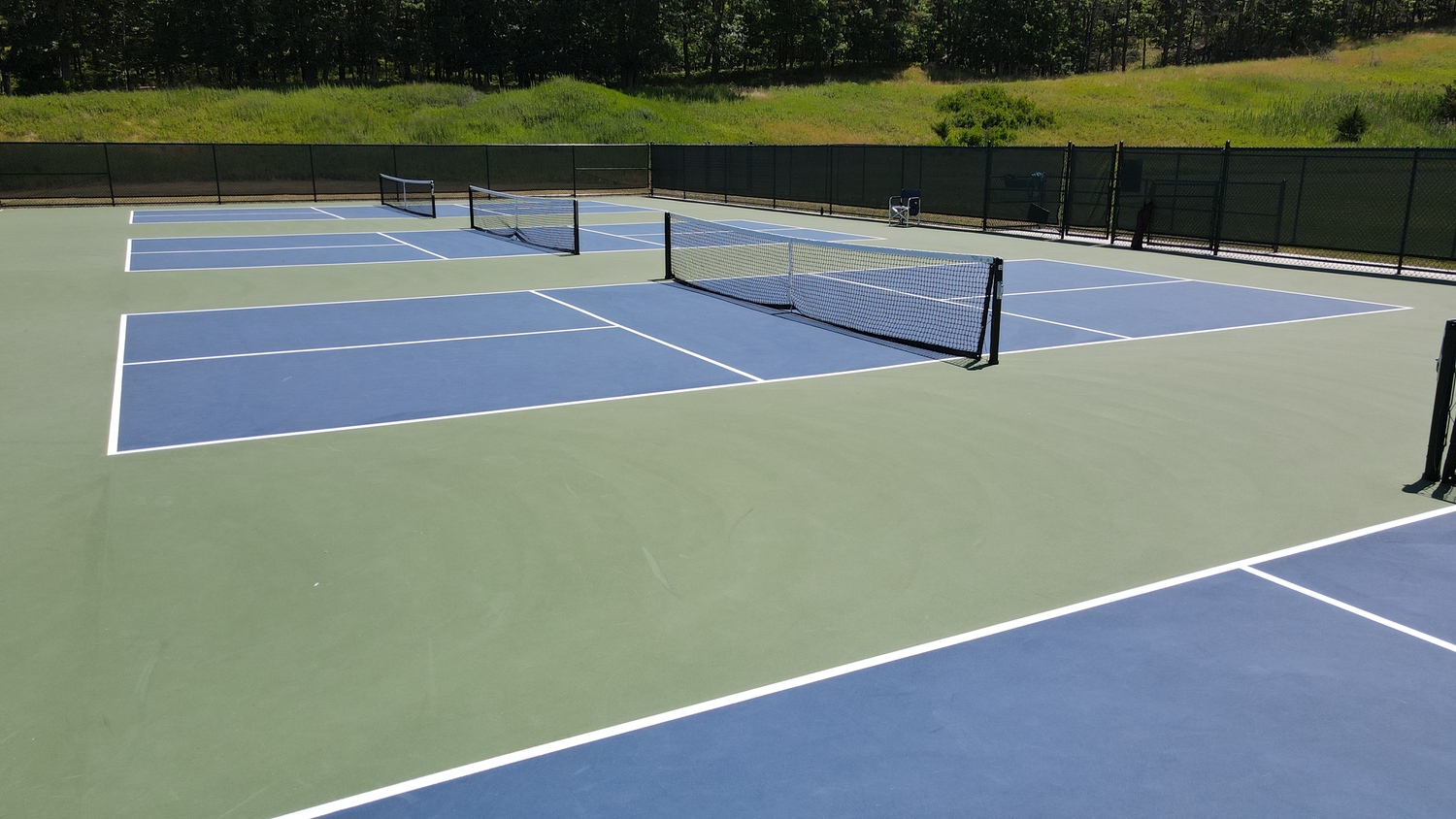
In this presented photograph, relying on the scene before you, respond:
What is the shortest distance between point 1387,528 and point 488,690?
5795 millimetres

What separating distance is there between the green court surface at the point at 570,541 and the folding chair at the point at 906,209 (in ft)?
61.0

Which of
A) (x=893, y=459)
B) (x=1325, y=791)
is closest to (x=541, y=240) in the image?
(x=893, y=459)

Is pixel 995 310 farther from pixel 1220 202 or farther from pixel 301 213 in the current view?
pixel 301 213

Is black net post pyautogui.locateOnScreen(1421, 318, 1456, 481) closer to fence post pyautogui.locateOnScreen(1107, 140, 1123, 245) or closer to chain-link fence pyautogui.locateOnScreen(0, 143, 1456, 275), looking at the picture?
chain-link fence pyautogui.locateOnScreen(0, 143, 1456, 275)

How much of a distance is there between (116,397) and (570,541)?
6331mm

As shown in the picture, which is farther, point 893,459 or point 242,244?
Answer: point 242,244

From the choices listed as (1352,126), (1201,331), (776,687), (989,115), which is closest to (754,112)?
(989,115)

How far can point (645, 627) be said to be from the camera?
520 centimetres

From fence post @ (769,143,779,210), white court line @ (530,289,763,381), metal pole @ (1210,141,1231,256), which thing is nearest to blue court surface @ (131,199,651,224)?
fence post @ (769,143,779,210)

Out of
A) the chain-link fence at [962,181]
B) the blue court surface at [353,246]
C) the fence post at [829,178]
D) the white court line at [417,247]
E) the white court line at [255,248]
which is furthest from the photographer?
the fence post at [829,178]

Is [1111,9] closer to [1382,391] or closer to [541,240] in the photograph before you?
[541,240]

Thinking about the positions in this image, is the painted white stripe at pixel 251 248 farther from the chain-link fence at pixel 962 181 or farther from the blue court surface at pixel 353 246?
the chain-link fence at pixel 962 181

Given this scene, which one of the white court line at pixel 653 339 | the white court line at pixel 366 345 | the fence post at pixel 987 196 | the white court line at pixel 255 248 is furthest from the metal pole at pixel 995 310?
the fence post at pixel 987 196

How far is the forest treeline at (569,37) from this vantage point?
76250 millimetres
